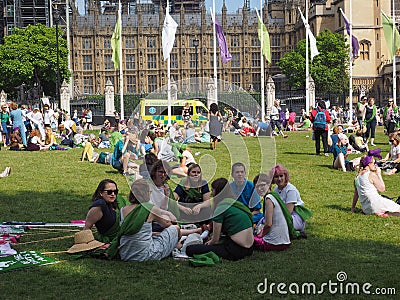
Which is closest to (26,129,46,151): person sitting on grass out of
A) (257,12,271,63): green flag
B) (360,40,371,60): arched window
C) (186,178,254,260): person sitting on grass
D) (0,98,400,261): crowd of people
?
(0,98,400,261): crowd of people

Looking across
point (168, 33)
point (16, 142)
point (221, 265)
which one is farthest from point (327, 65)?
point (221, 265)

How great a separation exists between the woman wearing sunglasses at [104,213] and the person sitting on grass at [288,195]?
178 centimetres

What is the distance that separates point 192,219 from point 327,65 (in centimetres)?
5018

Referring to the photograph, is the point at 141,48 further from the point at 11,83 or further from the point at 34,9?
the point at 11,83

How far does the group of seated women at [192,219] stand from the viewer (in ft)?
22.9

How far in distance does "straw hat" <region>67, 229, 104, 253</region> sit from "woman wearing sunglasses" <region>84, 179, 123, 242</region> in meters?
0.07

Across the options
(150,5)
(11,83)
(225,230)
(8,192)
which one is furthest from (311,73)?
(225,230)

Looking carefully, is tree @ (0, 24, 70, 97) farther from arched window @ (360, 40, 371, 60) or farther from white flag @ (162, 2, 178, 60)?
white flag @ (162, 2, 178, 60)

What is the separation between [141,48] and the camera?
71875 mm

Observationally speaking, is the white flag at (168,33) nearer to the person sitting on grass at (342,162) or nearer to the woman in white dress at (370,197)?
the person sitting on grass at (342,162)

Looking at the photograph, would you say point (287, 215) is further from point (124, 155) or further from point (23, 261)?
point (124, 155)

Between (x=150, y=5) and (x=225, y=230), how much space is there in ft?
240

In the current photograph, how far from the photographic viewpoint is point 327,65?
56656 millimetres

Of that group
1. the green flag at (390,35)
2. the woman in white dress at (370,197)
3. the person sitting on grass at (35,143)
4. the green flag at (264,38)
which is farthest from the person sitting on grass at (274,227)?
the green flag at (264,38)
